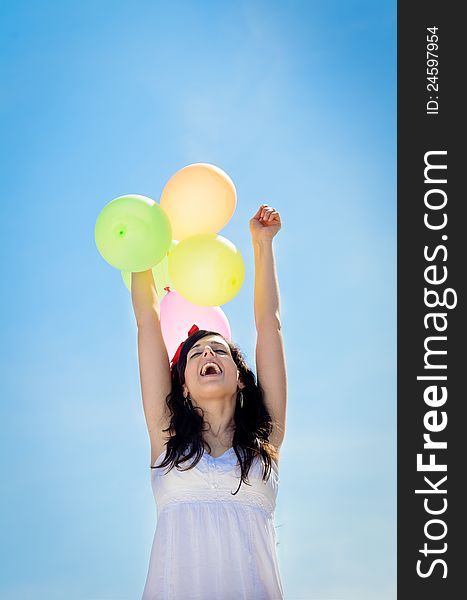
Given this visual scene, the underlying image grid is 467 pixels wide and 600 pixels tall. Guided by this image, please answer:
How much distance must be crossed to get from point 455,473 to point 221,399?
1674mm

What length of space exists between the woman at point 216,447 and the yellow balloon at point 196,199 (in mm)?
200

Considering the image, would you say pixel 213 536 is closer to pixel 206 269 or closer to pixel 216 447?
pixel 216 447

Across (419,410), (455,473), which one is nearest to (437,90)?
(419,410)

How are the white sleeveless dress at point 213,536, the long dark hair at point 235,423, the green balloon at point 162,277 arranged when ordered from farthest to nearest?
1. the green balloon at point 162,277
2. the long dark hair at point 235,423
3. the white sleeveless dress at point 213,536

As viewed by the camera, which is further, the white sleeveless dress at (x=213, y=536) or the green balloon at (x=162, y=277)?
the green balloon at (x=162, y=277)

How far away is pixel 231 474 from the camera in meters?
3.76

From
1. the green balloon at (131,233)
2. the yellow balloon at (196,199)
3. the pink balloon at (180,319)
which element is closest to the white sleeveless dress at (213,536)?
the pink balloon at (180,319)

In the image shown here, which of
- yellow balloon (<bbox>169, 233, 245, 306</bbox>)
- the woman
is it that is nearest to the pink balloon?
the woman

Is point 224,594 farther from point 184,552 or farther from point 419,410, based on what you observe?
point 419,410

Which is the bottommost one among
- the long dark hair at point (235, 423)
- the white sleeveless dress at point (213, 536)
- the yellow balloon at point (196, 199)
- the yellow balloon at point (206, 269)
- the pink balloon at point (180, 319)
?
the white sleeveless dress at point (213, 536)

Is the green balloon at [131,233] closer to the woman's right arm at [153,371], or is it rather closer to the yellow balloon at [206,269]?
the yellow balloon at [206,269]

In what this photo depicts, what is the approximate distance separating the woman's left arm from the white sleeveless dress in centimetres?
38

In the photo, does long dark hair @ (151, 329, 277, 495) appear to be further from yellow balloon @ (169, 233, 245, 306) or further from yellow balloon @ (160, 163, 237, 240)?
yellow balloon @ (160, 163, 237, 240)

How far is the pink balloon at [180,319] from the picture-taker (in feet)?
14.0
